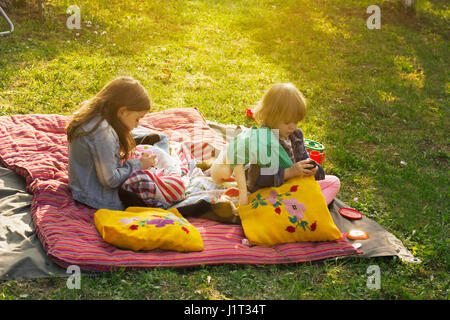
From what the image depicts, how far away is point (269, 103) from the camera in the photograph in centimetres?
356

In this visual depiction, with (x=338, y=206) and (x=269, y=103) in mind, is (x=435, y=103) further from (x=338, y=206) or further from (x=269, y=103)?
(x=269, y=103)

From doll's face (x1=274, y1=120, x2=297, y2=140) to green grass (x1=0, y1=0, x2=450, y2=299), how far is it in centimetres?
106

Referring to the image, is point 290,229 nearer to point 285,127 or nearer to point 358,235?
point 358,235

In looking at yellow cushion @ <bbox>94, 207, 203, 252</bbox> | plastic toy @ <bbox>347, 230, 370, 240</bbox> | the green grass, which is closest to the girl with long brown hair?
yellow cushion @ <bbox>94, 207, 203, 252</bbox>

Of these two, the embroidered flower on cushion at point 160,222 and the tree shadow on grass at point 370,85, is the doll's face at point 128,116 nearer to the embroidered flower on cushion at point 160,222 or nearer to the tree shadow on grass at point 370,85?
the embroidered flower on cushion at point 160,222

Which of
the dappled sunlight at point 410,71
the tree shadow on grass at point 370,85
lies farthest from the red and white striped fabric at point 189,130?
the dappled sunlight at point 410,71

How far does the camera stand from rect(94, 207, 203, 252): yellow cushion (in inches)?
125

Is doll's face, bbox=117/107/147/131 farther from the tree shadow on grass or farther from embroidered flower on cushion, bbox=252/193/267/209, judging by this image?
the tree shadow on grass

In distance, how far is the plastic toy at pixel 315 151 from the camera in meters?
4.52

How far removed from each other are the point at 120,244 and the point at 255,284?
0.99 meters

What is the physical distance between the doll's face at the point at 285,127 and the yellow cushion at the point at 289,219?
458 mm

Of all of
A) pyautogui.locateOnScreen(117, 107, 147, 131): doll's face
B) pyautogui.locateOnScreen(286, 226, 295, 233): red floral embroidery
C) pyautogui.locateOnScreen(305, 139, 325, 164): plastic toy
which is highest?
pyautogui.locateOnScreen(117, 107, 147, 131): doll's face

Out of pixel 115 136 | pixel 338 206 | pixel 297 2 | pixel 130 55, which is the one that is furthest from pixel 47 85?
pixel 297 2

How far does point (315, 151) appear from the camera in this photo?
4543 millimetres
